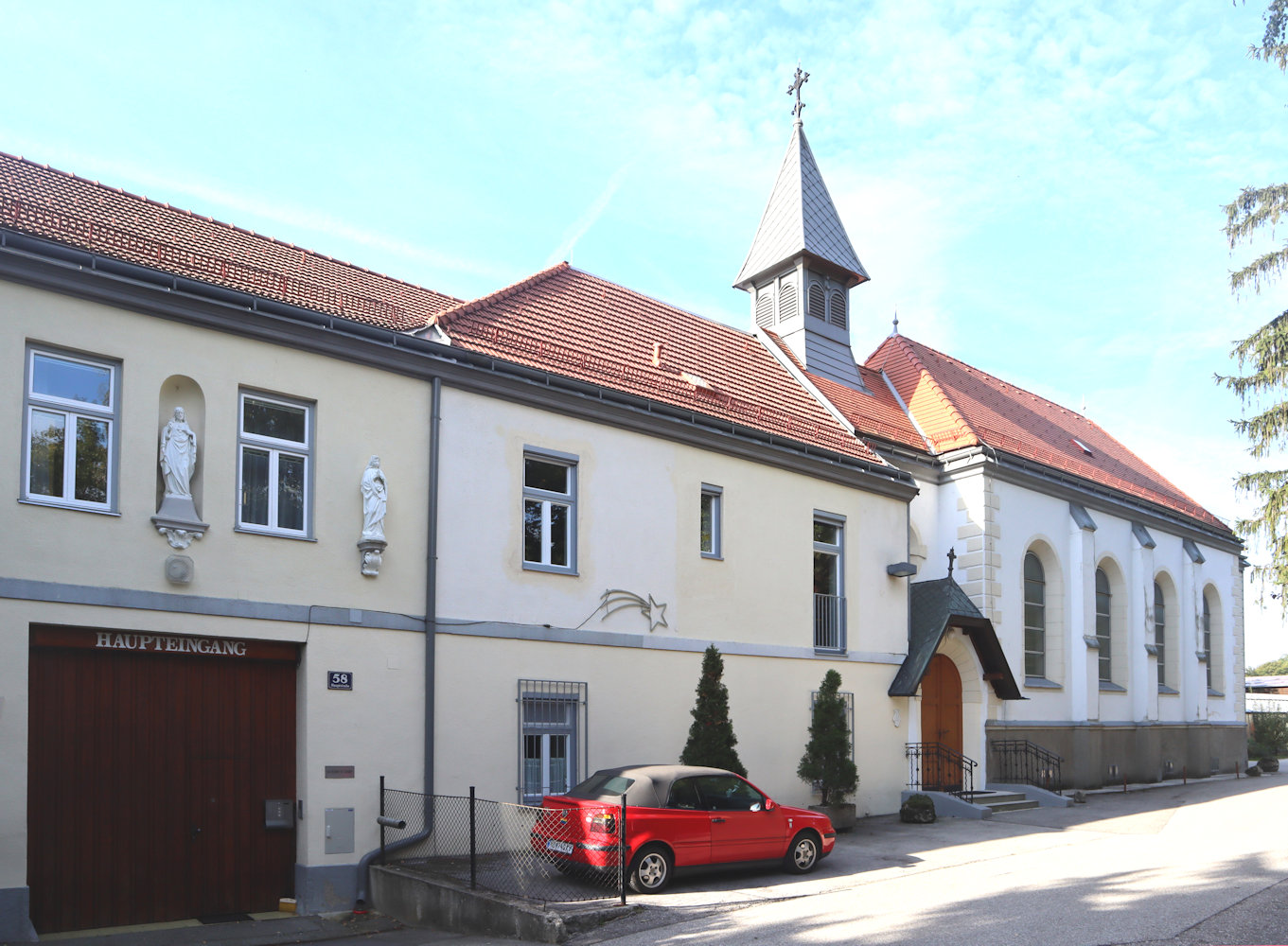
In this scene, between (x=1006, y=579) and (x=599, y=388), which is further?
(x=1006, y=579)

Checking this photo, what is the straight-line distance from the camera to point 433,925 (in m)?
11.6

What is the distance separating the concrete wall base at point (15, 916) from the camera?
33.1 feet

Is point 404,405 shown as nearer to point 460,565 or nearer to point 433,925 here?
point 460,565

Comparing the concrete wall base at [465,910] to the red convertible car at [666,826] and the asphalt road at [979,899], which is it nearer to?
the asphalt road at [979,899]

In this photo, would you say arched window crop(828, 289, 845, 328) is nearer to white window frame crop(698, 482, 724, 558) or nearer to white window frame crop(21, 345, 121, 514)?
white window frame crop(698, 482, 724, 558)

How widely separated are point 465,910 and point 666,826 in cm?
236

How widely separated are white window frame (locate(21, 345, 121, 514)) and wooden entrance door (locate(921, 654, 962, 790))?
1568cm

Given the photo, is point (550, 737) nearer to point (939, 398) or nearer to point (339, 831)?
point (339, 831)

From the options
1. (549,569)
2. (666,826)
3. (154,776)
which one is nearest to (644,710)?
(549,569)

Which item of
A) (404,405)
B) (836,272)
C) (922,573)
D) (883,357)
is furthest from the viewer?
(883,357)

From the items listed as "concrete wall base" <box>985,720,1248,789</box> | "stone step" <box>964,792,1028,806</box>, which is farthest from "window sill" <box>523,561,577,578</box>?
"concrete wall base" <box>985,720,1248,789</box>

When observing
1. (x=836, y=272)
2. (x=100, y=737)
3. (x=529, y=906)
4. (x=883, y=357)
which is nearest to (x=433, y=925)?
(x=529, y=906)

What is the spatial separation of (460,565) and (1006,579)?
14336mm

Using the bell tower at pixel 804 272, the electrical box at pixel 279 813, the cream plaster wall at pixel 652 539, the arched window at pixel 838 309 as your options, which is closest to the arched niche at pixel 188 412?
the cream plaster wall at pixel 652 539
